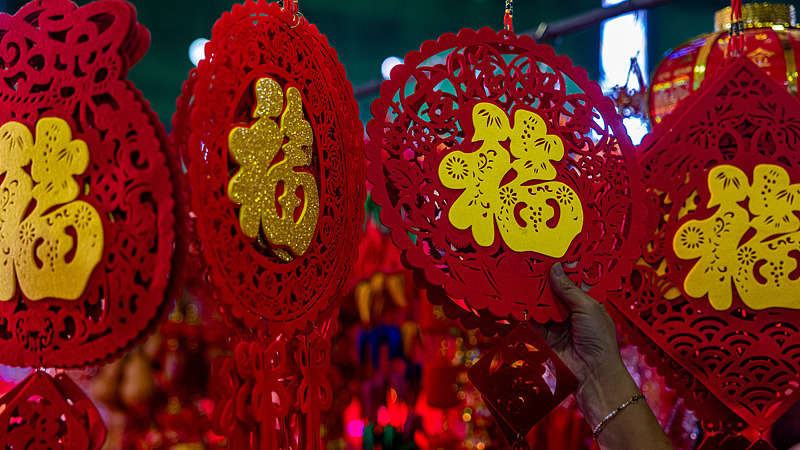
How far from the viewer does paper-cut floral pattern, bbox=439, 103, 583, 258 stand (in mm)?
824

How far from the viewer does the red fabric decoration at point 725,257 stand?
94 centimetres

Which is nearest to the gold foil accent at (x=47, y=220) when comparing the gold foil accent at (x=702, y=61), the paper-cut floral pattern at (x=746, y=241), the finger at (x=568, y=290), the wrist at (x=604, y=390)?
the finger at (x=568, y=290)

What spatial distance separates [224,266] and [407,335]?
1.47 meters

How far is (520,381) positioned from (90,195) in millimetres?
516

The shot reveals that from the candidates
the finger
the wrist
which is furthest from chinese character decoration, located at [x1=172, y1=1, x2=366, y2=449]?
the wrist

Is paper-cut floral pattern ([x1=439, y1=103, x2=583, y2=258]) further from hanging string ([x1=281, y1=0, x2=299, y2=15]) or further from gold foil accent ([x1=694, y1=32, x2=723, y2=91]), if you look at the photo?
gold foil accent ([x1=694, y1=32, x2=723, y2=91])

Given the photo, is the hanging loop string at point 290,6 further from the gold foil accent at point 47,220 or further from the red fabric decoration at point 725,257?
the red fabric decoration at point 725,257

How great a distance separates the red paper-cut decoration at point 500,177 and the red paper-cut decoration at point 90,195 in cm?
26

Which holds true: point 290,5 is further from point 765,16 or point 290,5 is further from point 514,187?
Answer: point 765,16

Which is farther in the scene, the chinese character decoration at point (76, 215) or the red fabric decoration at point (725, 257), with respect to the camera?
the red fabric decoration at point (725, 257)

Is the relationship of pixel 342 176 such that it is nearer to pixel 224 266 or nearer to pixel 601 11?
pixel 224 266

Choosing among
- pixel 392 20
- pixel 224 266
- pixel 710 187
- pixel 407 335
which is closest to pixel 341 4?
pixel 392 20

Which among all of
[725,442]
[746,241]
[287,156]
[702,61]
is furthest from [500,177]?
[702,61]

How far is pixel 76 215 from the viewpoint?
1.99 ft
